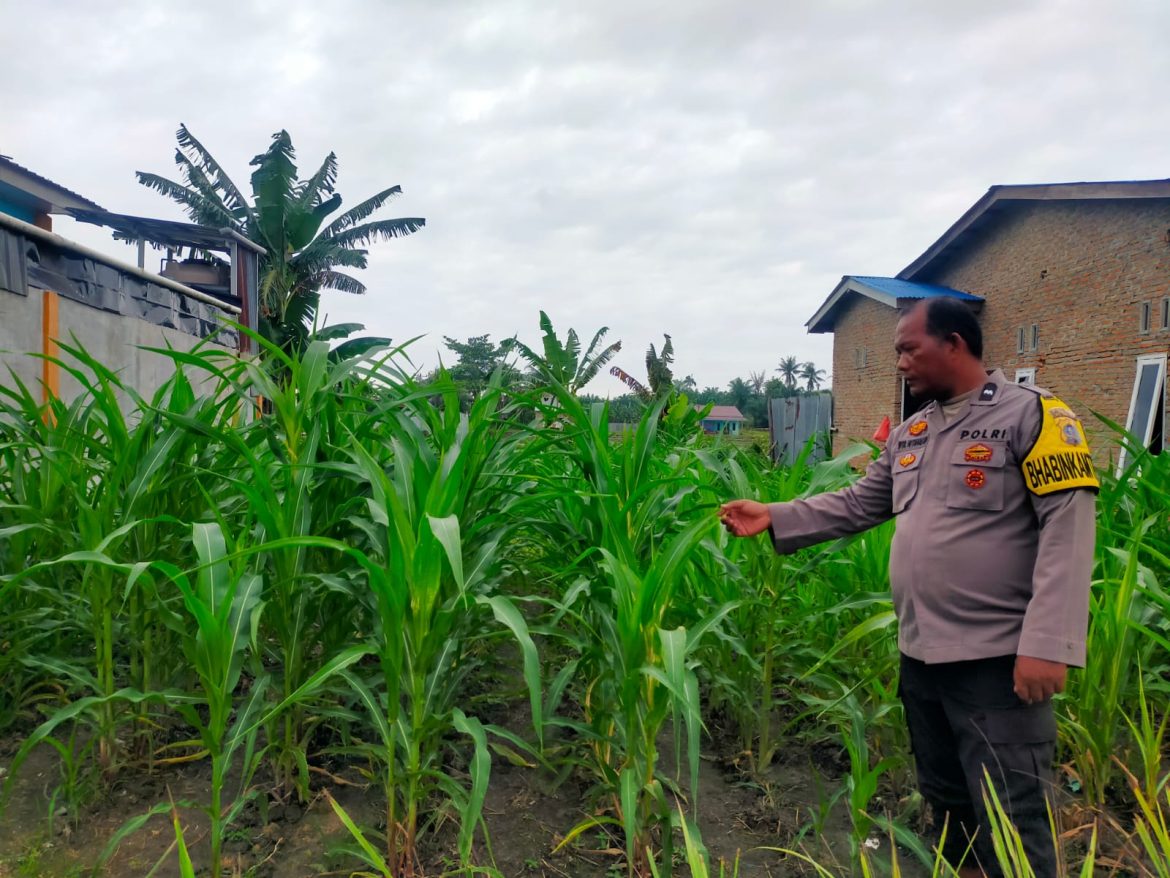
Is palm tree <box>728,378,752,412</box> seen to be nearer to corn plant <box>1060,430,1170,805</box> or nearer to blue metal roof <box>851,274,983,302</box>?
blue metal roof <box>851,274,983,302</box>

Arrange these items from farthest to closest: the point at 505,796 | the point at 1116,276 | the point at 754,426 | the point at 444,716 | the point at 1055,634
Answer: the point at 754,426
the point at 1116,276
the point at 505,796
the point at 444,716
the point at 1055,634

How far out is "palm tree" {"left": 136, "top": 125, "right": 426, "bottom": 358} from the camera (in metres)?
18.1

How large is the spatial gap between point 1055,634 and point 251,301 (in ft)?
35.8

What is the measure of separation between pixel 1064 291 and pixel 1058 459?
10422 millimetres

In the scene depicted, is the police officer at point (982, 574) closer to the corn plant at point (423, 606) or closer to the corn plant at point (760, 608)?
the corn plant at point (760, 608)

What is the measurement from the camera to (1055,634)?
1446 millimetres

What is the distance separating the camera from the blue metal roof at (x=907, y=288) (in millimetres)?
12453

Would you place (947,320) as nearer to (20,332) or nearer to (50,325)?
(20,332)

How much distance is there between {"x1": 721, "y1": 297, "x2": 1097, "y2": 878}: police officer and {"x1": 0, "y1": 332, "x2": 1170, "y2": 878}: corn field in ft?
0.48

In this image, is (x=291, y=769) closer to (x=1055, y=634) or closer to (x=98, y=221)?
(x=1055, y=634)

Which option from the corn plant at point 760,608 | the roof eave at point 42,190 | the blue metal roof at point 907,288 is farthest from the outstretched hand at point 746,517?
the roof eave at point 42,190

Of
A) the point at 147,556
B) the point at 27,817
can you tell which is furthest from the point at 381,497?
the point at 27,817

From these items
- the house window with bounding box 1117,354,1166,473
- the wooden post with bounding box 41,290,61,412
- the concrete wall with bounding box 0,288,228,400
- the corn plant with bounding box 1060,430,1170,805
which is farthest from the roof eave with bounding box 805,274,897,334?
the wooden post with bounding box 41,290,61,412

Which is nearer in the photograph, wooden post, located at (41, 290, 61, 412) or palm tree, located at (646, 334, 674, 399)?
wooden post, located at (41, 290, 61, 412)
